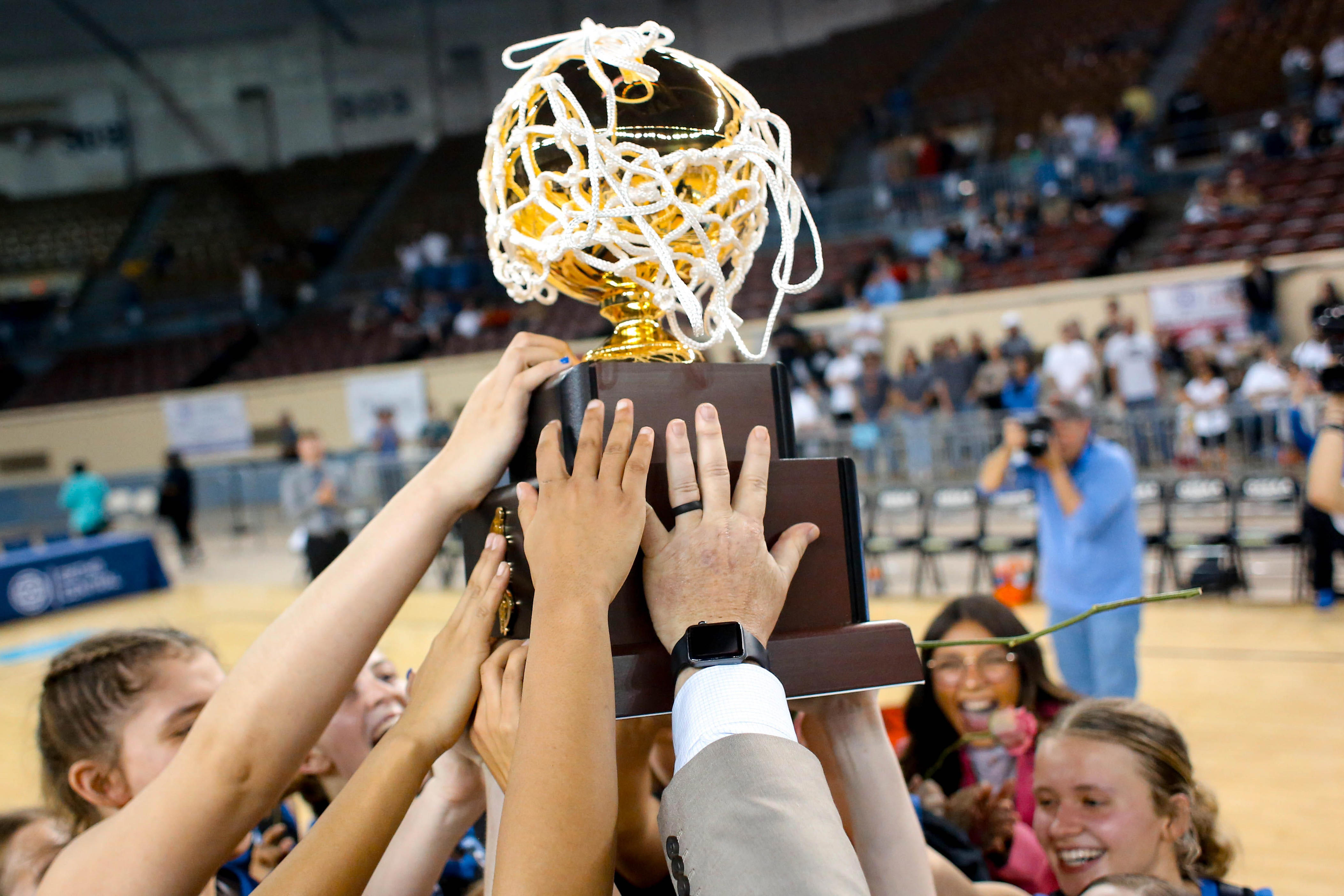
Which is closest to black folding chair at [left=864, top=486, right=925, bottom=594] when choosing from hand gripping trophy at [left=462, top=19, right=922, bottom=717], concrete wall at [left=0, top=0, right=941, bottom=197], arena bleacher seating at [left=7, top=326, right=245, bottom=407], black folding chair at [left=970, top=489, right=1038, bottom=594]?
black folding chair at [left=970, top=489, right=1038, bottom=594]

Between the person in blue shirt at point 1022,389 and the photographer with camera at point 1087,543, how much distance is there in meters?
5.61

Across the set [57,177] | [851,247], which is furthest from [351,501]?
[57,177]

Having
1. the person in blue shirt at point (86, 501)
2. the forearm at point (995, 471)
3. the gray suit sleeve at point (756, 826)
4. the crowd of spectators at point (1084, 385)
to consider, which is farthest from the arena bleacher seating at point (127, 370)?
the gray suit sleeve at point (756, 826)

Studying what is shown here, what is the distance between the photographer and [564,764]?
938 mm

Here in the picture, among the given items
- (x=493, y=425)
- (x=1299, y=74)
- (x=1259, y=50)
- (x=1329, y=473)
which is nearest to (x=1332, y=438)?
(x=1329, y=473)

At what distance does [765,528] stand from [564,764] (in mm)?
463

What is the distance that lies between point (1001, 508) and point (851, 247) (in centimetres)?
841

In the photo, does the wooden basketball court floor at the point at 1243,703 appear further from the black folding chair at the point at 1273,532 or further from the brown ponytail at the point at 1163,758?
the brown ponytail at the point at 1163,758

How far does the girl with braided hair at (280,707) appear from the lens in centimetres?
115

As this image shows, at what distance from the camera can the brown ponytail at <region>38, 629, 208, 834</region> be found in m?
1.52

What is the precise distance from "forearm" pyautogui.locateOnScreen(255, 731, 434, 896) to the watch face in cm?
35

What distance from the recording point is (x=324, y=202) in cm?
2358

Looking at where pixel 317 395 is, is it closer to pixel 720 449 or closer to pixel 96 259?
pixel 96 259

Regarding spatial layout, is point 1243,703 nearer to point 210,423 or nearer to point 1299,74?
point 1299,74
